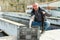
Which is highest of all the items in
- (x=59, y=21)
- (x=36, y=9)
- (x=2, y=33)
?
(x=36, y=9)

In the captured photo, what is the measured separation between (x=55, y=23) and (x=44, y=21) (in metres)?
7.06

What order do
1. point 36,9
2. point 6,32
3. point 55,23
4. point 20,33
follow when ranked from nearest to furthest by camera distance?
point 20,33
point 36,9
point 6,32
point 55,23

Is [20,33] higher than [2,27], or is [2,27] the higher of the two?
→ [20,33]

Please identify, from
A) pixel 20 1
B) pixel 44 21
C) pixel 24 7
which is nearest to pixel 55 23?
pixel 44 21

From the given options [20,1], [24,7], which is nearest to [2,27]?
[24,7]

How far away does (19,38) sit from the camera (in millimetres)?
5223

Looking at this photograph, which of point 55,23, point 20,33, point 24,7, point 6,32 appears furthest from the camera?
point 24,7

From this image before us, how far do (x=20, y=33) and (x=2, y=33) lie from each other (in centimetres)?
853

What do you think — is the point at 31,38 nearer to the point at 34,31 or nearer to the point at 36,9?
the point at 34,31

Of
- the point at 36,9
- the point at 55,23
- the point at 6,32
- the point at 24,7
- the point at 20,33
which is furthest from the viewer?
the point at 24,7

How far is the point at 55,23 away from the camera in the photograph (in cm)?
1358

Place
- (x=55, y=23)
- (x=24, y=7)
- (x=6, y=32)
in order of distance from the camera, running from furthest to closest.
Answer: (x=24, y=7), (x=55, y=23), (x=6, y=32)

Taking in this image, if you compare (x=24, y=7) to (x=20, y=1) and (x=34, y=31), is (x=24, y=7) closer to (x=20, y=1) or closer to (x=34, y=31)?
(x=20, y=1)

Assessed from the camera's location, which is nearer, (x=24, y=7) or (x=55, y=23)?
(x=55, y=23)
